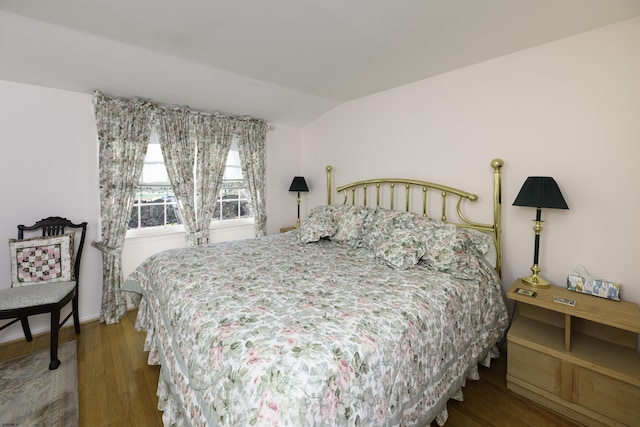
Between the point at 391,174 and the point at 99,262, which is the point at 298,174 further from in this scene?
the point at 99,262

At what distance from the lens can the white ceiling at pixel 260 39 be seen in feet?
5.72

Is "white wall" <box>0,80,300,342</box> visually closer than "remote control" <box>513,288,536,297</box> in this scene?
No

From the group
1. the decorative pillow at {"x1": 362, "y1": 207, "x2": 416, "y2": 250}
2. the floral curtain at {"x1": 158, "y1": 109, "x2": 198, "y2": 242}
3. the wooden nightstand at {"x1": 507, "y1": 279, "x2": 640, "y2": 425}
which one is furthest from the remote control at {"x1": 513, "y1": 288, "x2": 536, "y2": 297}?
the floral curtain at {"x1": 158, "y1": 109, "x2": 198, "y2": 242}

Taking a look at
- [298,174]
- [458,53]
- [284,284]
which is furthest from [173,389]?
[298,174]

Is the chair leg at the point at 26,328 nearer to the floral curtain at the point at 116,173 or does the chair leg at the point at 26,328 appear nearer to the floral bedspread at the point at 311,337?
the floral curtain at the point at 116,173

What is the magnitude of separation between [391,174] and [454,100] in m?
0.92

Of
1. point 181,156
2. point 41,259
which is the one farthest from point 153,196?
point 41,259

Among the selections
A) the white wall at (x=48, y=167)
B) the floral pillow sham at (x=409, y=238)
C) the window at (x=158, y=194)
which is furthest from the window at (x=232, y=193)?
the floral pillow sham at (x=409, y=238)

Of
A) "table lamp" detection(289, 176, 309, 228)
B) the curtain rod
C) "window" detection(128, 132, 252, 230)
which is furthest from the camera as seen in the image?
"table lamp" detection(289, 176, 309, 228)

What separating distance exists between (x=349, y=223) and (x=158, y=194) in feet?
7.34

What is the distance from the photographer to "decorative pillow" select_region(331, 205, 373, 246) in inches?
109

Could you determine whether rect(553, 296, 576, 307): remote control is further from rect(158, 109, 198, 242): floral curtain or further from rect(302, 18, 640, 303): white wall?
rect(158, 109, 198, 242): floral curtain

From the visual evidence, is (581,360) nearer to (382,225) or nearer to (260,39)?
(382,225)

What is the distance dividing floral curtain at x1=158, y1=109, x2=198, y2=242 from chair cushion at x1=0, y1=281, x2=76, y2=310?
1.25 meters
